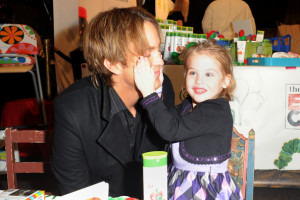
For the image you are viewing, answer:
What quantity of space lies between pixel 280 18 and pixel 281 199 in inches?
223

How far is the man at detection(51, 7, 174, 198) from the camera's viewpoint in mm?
1253

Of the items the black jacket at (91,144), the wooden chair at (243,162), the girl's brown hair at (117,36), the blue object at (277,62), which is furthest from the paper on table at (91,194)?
the blue object at (277,62)

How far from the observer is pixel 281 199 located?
2.28 metres

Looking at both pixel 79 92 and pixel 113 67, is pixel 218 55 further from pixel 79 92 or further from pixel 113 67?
pixel 79 92

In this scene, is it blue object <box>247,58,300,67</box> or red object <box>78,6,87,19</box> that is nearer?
blue object <box>247,58,300,67</box>

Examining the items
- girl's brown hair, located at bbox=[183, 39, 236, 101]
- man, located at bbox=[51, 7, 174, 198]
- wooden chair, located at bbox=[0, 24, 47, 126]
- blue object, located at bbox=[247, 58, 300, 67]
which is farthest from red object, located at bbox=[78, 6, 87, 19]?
girl's brown hair, located at bbox=[183, 39, 236, 101]

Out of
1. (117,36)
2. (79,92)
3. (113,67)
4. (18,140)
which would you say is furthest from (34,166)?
(117,36)

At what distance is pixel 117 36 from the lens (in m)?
1.25

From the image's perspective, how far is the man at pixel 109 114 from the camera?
1253 millimetres

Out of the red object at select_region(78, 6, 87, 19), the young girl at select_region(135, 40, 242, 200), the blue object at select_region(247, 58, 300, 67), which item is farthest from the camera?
the red object at select_region(78, 6, 87, 19)

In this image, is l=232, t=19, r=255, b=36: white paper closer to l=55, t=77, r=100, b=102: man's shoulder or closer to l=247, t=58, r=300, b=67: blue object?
l=247, t=58, r=300, b=67: blue object

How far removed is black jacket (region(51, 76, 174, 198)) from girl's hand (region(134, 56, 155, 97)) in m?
0.22

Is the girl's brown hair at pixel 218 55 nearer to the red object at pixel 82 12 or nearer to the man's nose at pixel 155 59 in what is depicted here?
the man's nose at pixel 155 59

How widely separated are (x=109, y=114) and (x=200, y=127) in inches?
15.5
